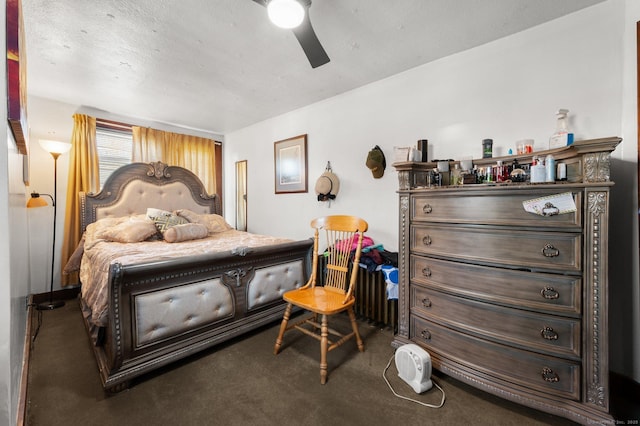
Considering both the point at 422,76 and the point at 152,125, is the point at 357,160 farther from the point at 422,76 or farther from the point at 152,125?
the point at 152,125

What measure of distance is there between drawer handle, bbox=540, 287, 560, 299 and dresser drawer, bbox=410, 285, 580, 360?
111 mm

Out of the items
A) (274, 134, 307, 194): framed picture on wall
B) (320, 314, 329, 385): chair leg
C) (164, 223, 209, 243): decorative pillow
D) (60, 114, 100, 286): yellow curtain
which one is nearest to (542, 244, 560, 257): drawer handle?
(320, 314, 329, 385): chair leg

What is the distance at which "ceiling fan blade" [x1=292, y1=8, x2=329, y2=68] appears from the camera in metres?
1.56

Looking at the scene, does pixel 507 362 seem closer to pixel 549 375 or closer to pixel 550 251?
pixel 549 375

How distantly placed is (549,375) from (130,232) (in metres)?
3.58

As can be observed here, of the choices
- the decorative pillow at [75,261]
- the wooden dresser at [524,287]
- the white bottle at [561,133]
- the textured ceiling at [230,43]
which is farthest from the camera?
the decorative pillow at [75,261]

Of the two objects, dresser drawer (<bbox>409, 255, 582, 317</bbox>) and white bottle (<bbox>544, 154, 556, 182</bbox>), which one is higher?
white bottle (<bbox>544, 154, 556, 182</bbox>)

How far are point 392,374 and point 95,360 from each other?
2258 mm

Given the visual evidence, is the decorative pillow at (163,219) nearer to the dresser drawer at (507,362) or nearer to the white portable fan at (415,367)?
the white portable fan at (415,367)

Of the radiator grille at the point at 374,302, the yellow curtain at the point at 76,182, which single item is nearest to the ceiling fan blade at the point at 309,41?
the radiator grille at the point at 374,302

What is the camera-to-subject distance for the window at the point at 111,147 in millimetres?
3584

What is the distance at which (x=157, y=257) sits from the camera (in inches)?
76.4

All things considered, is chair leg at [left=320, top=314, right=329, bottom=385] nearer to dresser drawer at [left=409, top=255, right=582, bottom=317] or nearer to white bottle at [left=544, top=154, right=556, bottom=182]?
dresser drawer at [left=409, top=255, right=582, bottom=317]

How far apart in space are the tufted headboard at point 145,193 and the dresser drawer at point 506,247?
3.44m
